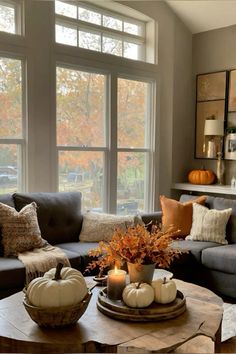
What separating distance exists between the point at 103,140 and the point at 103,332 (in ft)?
10.1

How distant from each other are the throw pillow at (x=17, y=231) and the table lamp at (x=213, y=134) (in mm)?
2658

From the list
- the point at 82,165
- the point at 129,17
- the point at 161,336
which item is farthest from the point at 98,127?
the point at 161,336

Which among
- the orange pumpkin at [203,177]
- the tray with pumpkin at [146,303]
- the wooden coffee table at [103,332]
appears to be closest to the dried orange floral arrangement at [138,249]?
the tray with pumpkin at [146,303]

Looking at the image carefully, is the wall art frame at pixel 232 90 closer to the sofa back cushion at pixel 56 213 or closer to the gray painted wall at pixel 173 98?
the gray painted wall at pixel 173 98

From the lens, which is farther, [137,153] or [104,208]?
[137,153]

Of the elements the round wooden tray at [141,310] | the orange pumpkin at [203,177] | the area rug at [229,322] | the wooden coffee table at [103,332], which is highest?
the orange pumpkin at [203,177]

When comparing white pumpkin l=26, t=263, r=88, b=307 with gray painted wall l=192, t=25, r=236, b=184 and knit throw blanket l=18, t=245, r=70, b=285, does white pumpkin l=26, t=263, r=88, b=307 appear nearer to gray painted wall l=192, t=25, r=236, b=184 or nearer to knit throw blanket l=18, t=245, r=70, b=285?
knit throw blanket l=18, t=245, r=70, b=285

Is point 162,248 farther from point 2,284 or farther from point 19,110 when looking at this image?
point 19,110

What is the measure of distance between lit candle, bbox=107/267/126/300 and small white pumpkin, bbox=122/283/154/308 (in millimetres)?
63

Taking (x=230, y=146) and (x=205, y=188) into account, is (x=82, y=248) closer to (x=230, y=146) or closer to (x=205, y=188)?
(x=205, y=188)

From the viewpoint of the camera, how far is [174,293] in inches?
82.8

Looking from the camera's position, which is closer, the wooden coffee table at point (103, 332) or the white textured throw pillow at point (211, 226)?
the wooden coffee table at point (103, 332)

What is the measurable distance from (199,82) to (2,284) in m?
3.79

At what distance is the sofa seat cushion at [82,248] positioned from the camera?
3.31 metres
